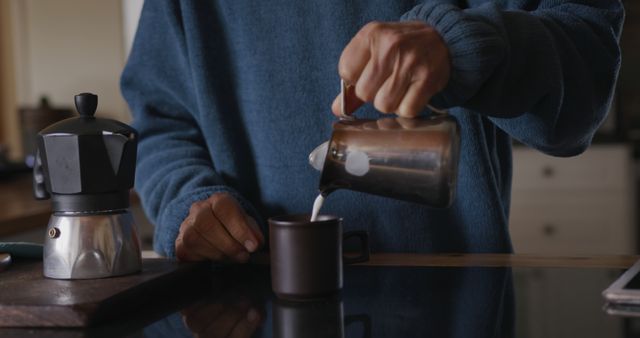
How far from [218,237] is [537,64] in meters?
0.45

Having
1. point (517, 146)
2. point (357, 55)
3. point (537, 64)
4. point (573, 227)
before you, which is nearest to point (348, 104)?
point (357, 55)

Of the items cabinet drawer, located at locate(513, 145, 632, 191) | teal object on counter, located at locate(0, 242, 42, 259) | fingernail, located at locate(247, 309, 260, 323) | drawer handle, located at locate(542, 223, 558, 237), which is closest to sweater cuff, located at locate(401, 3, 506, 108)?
fingernail, located at locate(247, 309, 260, 323)

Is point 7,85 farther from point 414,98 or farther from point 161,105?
point 414,98

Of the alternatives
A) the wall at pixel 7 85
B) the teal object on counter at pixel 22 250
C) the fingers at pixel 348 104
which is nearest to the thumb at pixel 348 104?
the fingers at pixel 348 104

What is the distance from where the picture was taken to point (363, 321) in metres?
0.83

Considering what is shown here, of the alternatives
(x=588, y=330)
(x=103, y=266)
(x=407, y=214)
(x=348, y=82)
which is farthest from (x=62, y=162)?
(x=588, y=330)

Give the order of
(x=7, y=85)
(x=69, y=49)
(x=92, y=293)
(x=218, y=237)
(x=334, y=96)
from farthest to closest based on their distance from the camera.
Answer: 1. (x=7, y=85)
2. (x=69, y=49)
3. (x=334, y=96)
4. (x=218, y=237)
5. (x=92, y=293)

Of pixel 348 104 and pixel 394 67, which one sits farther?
pixel 348 104

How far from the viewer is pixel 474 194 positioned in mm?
1197

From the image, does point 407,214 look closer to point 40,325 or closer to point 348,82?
point 348,82

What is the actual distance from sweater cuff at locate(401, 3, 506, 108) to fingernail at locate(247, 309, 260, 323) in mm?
300

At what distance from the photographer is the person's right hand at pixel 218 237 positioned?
3.55ft

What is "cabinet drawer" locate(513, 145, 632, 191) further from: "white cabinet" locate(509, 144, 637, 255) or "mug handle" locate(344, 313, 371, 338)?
"mug handle" locate(344, 313, 371, 338)

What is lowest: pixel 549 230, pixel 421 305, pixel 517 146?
pixel 549 230
